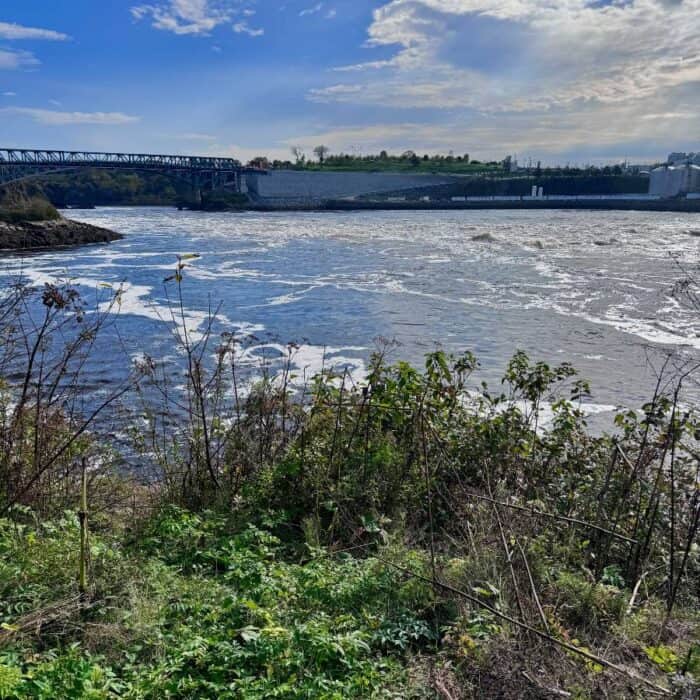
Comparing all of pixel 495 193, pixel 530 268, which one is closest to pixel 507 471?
pixel 530 268

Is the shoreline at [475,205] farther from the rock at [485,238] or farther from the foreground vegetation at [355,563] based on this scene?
the foreground vegetation at [355,563]

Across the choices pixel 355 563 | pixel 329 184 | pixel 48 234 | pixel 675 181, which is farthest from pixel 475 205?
pixel 355 563

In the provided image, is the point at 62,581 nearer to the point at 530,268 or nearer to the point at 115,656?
the point at 115,656

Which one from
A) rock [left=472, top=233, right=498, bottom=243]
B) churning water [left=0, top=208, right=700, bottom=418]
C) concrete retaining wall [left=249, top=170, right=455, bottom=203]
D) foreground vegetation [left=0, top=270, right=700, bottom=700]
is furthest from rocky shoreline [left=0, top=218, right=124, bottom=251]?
concrete retaining wall [left=249, top=170, right=455, bottom=203]

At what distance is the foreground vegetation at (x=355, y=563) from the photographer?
234cm

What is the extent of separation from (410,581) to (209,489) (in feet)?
5.99

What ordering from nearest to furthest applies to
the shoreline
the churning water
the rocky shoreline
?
the churning water → the rocky shoreline → the shoreline

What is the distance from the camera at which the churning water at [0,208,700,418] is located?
1070 centimetres

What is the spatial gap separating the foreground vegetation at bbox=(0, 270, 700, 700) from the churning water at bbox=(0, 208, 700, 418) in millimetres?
1555

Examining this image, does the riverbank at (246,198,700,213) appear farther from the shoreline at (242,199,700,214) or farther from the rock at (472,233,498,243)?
the rock at (472,233,498,243)

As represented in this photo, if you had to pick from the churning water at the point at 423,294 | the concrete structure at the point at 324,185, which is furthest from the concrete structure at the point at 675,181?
the churning water at the point at 423,294

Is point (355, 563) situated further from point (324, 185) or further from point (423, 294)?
point (324, 185)

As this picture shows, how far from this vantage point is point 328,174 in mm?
87750

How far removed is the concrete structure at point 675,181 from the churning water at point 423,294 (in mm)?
43879
